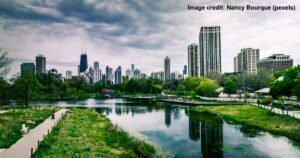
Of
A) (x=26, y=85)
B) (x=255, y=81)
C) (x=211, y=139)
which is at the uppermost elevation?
(x=255, y=81)

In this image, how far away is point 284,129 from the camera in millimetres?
34812

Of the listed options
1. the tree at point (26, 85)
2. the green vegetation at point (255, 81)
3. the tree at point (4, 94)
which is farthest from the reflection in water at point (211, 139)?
the green vegetation at point (255, 81)

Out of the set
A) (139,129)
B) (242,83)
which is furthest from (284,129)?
(242,83)

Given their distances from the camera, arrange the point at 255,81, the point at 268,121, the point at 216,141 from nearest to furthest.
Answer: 1. the point at 216,141
2. the point at 268,121
3. the point at 255,81

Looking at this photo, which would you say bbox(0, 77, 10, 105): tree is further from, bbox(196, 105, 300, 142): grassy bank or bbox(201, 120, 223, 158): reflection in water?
bbox(196, 105, 300, 142): grassy bank

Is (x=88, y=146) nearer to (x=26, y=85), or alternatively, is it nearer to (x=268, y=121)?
(x=268, y=121)

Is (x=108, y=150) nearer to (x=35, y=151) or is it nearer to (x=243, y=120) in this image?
(x=35, y=151)

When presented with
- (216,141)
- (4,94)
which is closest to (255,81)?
(4,94)

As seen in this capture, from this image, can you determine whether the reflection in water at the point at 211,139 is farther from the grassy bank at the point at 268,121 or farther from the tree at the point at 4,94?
the tree at the point at 4,94

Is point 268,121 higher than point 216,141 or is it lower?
higher

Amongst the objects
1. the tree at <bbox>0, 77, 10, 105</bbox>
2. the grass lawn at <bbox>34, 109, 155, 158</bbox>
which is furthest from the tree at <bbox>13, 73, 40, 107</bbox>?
the grass lawn at <bbox>34, 109, 155, 158</bbox>

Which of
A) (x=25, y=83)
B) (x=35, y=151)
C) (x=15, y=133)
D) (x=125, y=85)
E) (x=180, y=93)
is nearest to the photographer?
(x=35, y=151)

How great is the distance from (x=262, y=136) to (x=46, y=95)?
377 feet

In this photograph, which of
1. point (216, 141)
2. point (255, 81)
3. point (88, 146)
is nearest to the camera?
point (88, 146)
